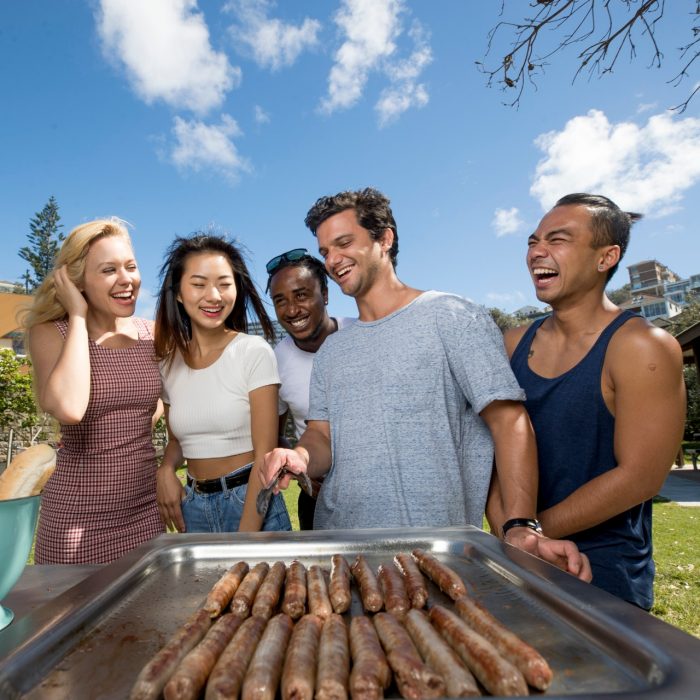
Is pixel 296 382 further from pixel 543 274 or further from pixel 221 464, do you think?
pixel 543 274

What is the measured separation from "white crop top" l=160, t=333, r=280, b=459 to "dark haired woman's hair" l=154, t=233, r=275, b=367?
0.25 m

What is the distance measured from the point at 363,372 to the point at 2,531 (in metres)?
1.60

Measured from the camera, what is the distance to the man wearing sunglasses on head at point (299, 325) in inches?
149

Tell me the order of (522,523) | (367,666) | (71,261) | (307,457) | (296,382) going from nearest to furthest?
(367,666) → (522,523) → (307,457) → (71,261) → (296,382)

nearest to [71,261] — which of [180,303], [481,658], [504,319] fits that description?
[180,303]

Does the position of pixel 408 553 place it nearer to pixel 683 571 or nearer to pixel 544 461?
pixel 544 461

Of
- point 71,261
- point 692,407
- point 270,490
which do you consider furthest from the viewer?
point 692,407

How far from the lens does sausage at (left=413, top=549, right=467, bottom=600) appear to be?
4.42 feet

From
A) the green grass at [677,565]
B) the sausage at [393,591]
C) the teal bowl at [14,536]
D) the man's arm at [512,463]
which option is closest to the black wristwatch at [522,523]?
the man's arm at [512,463]

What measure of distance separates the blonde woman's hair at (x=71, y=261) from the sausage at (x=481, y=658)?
2545 millimetres

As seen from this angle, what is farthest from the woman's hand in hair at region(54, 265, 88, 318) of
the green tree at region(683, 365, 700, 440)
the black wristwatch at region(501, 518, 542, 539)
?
the green tree at region(683, 365, 700, 440)

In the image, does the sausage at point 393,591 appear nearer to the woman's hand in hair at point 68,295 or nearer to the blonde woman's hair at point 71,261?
the woman's hand in hair at point 68,295

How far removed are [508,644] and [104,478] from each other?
215cm

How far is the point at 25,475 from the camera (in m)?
1.47
